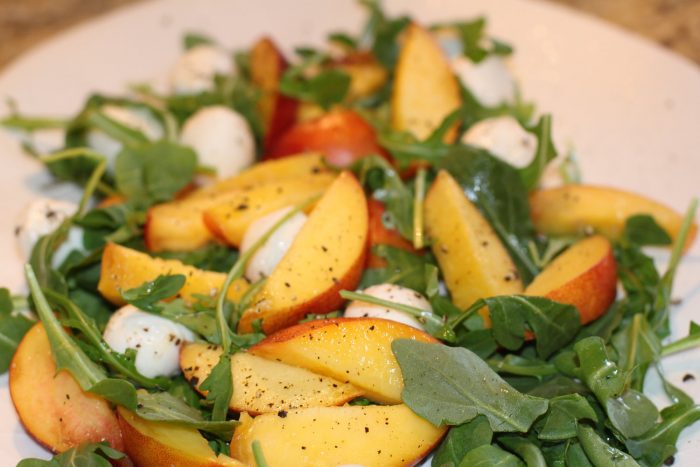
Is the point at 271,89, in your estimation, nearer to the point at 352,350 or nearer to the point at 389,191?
the point at 389,191

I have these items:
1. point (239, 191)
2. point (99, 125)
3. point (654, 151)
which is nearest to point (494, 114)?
point (654, 151)

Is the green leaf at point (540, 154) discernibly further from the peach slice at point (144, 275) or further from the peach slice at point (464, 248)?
the peach slice at point (144, 275)

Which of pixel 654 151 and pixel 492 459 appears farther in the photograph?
pixel 654 151

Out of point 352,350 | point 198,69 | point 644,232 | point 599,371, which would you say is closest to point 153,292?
point 352,350

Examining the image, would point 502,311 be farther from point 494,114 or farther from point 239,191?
point 494,114

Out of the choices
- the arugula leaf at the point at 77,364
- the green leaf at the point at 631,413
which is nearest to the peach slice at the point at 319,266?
the arugula leaf at the point at 77,364

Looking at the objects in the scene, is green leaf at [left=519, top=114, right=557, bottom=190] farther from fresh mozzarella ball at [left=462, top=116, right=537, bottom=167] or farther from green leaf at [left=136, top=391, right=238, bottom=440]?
green leaf at [left=136, top=391, right=238, bottom=440]
